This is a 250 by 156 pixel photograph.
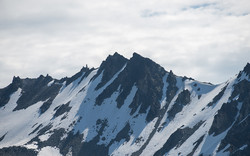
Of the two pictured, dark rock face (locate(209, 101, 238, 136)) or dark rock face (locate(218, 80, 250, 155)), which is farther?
dark rock face (locate(209, 101, 238, 136))

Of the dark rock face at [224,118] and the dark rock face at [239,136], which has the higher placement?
the dark rock face at [224,118]

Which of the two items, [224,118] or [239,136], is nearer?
[239,136]

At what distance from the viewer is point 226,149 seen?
174m

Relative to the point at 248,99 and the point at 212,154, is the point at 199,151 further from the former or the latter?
the point at 248,99

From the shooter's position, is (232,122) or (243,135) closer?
(243,135)

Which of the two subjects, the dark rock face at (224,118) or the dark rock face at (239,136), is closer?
the dark rock face at (239,136)

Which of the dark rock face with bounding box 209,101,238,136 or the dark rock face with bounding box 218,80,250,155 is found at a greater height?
the dark rock face with bounding box 209,101,238,136

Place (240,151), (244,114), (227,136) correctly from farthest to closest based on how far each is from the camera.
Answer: (244,114) → (227,136) → (240,151)

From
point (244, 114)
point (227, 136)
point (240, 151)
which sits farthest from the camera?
point (244, 114)

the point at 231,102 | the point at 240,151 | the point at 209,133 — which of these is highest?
the point at 231,102

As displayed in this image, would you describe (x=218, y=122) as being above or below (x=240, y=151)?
above

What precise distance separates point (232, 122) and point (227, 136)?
57.3 feet

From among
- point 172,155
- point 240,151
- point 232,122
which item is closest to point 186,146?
point 172,155

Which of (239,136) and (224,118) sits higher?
(224,118)
